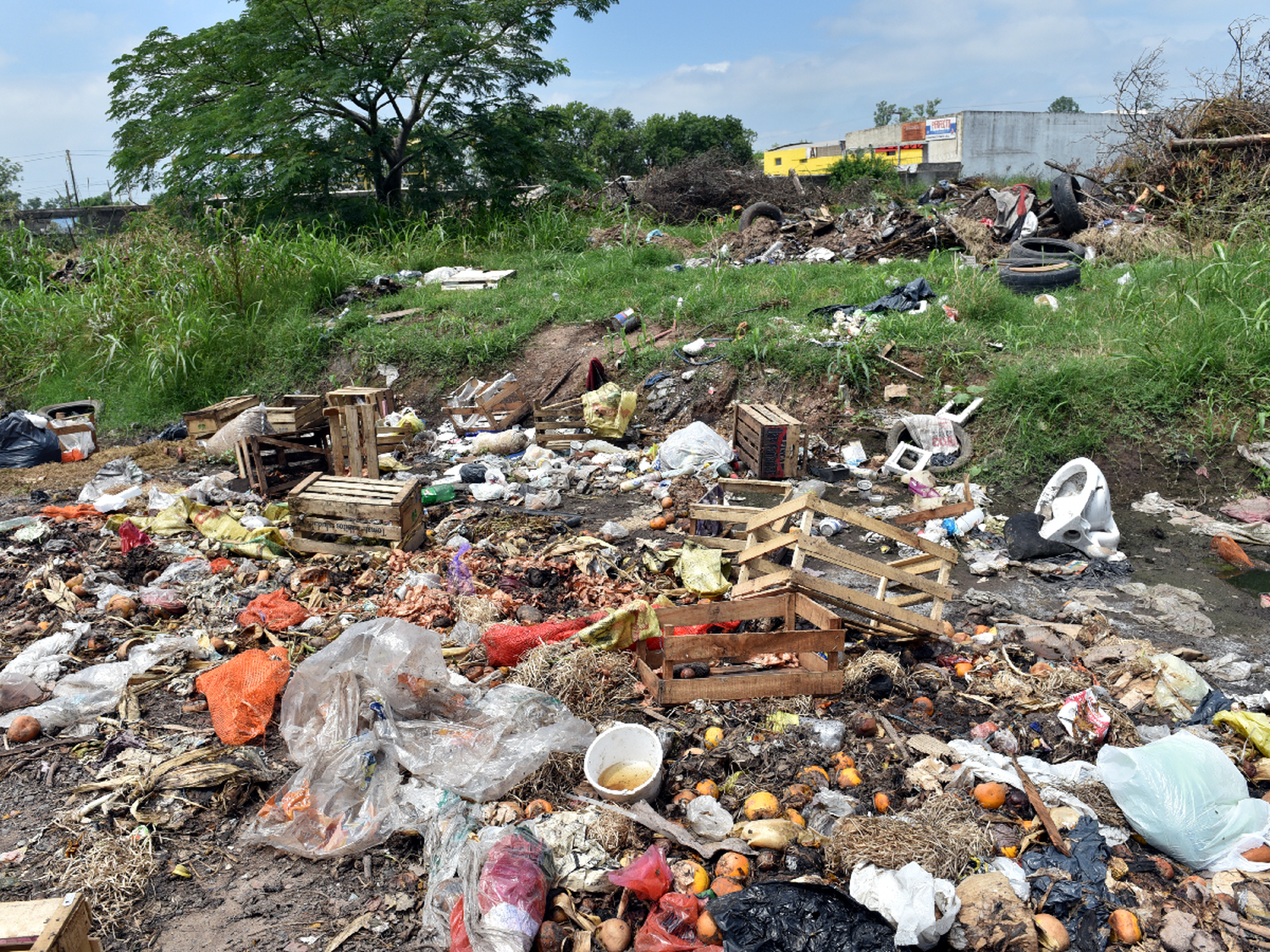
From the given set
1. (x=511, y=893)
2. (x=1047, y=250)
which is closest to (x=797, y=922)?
(x=511, y=893)

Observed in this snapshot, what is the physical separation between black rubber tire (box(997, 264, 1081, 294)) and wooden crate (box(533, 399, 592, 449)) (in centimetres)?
490

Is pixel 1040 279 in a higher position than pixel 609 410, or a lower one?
→ higher

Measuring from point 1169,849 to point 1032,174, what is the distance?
104ft

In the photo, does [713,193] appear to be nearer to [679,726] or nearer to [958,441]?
[958,441]

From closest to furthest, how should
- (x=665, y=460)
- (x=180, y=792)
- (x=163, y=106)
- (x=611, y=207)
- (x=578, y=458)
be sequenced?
(x=180, y=792) → (x=665, y=460) → (x=578, y=458) → (x=163, y=106) → (x=611, y=207)

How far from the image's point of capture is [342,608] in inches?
169

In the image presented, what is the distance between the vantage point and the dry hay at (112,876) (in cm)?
234

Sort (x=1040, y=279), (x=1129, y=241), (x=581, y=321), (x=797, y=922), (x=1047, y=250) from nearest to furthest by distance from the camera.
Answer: (x=797, y=922), (x=1040, y=279), (x=581, y=321), (x=1129, y=241), (x=1047, y=250)

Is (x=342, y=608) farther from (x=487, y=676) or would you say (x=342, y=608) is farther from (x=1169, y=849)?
(x=1169, y=849)

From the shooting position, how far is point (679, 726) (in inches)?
121

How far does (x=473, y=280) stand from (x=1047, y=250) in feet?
26.1

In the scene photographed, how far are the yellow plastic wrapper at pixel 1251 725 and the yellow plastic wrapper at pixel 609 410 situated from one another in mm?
5052

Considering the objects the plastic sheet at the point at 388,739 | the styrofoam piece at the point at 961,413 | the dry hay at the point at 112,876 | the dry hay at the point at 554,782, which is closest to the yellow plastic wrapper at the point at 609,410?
the styrofoam piece at the point at 961,413

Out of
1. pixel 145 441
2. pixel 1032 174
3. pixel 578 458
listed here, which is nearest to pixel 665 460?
pixel 578 458
